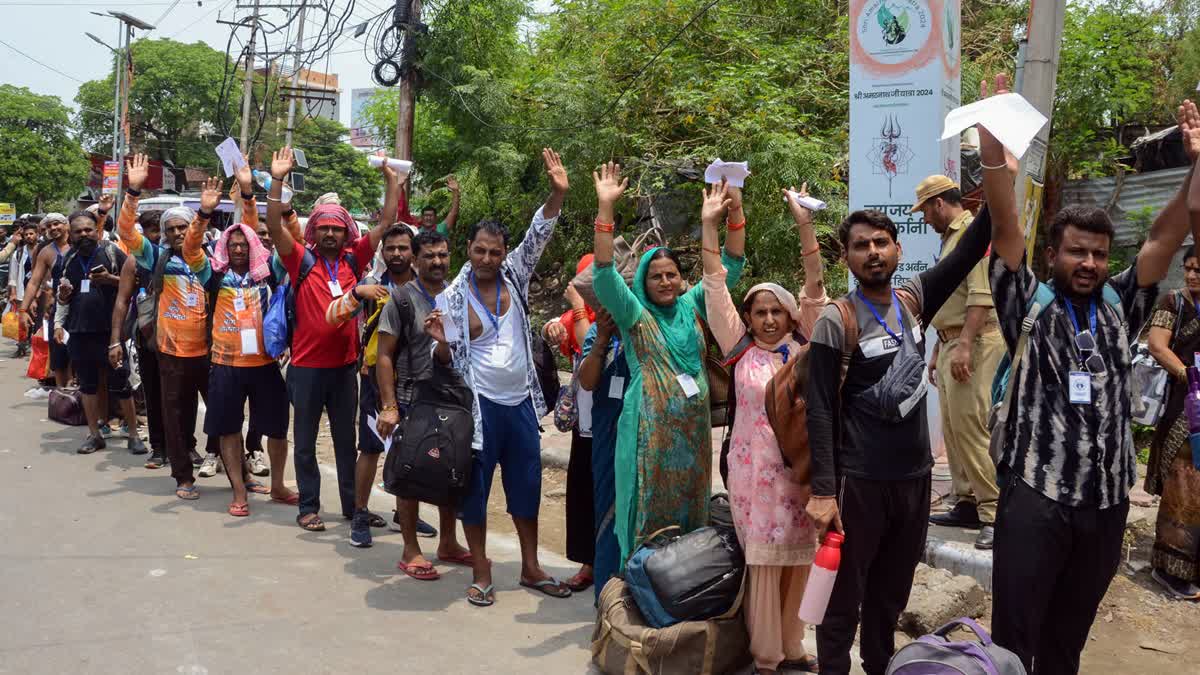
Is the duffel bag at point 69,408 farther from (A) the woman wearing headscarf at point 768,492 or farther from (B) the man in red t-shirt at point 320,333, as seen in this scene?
(A) the woman wearing headscarf at point 768,492

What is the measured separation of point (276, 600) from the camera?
16.1 ft

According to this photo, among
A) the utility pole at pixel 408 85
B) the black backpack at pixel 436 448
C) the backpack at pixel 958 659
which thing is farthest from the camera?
the utility pole at pixel 408 85

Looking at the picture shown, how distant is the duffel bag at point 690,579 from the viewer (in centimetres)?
388

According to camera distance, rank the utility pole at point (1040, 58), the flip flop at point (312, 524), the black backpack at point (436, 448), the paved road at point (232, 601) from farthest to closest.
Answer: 1. the flip flop at point (312, 524)
2. the utility pole at point (1040, 58)
3. the black backpack at point (436, 448)
4. the paved road at point (232, 601)

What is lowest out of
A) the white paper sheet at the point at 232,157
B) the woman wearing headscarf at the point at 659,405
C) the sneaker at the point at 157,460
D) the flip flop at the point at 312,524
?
the flip flop at the point at 312,524

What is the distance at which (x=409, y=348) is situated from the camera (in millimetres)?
5164

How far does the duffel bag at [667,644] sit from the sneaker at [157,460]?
511 cm

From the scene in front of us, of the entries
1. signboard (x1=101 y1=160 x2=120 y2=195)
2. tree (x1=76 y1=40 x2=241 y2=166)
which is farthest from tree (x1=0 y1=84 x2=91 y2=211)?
signboard (x1=101 y1=160 x2=120 y2=195)

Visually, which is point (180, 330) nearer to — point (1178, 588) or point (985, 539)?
point (985, 539)

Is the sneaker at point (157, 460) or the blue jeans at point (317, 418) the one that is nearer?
the blue jeans at point (317, 418)

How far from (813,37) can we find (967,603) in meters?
9.76

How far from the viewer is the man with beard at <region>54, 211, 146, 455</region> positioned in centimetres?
818

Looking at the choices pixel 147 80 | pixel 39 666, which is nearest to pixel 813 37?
pixel 39 666

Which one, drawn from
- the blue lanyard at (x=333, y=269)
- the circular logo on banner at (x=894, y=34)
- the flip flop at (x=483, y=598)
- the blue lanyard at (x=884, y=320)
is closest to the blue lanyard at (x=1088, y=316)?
the blue lanyard at (x=884, y=320)
